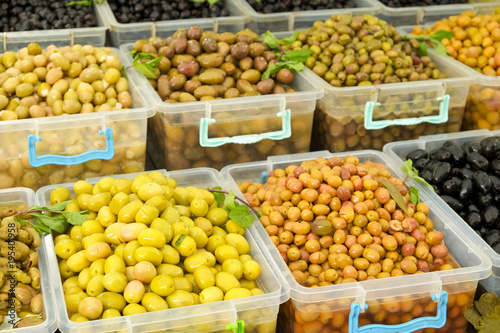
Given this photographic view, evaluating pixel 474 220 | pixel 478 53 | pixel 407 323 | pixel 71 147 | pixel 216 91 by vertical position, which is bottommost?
pixel 407 323

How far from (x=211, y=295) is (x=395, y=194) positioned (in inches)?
32.2

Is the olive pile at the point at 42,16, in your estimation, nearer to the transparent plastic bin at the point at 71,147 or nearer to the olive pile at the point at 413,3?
the transparent plastic bin at the point at 71,147

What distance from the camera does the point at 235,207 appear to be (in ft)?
6.68

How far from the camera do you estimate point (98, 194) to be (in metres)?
1.95

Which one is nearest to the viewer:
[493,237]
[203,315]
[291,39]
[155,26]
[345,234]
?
[203,315]

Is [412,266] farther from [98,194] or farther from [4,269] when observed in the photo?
[4,269]

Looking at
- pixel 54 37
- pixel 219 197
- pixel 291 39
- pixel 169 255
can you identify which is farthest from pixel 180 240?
pixel 54 37

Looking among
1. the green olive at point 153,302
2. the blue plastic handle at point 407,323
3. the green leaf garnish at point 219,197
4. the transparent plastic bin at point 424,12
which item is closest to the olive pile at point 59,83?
the green leaf garnish at point 219,197

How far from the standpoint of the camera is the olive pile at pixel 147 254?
5.41ft

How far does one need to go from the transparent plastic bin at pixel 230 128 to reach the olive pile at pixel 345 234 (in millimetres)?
360

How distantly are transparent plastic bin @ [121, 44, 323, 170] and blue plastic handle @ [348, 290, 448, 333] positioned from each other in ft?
3.17

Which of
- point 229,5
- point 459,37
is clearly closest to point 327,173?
point 459,37

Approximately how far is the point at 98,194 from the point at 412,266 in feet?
3.39

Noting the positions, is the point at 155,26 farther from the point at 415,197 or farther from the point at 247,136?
the point at 415,197
